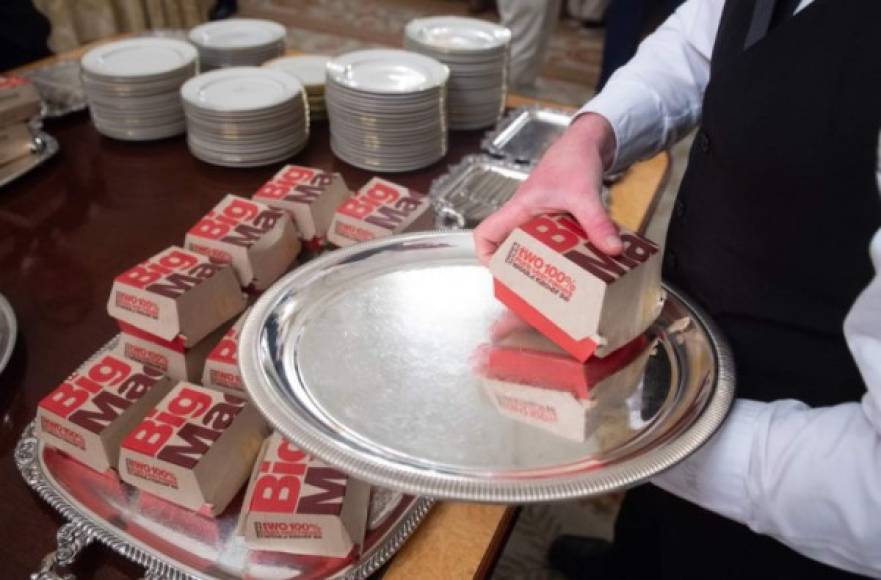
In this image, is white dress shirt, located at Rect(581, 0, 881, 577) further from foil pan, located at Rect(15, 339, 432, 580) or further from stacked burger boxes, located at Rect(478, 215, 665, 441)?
foil pan, located at Rect(15, 339, 432, 580)

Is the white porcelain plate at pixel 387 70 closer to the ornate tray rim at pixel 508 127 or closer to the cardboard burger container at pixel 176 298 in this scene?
the ornate tray rim at pixel 508 127

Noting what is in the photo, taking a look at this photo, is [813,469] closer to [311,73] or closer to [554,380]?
[554,380]

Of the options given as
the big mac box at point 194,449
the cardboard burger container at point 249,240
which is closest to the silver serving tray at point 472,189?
the cardboard burger container at point 249,240

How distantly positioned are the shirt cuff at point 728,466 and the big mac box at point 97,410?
475 millimetres

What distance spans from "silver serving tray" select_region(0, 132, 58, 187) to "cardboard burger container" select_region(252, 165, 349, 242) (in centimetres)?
46

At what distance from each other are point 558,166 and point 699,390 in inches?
10.4

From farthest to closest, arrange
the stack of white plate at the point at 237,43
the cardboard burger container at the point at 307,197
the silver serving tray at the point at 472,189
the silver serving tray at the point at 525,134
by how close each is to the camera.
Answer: the stack of white plate at the point at 237,43
the silver serving tray at the point at 525,134
the silver serving tray at the point at 472,189
the cardboard burger container at the point at 307,197

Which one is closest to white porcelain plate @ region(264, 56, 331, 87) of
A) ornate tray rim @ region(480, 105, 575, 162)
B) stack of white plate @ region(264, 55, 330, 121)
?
stack of white plate @ region(264, 55, 330, 121)

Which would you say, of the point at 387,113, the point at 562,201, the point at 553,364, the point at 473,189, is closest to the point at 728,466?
the point at 553,364

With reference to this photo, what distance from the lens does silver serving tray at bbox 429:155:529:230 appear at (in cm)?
110

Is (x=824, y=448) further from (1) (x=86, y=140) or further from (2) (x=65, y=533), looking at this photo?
(1) (x=86, y=140)

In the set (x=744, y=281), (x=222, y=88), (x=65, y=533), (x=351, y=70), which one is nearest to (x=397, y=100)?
(x=351, y=70)

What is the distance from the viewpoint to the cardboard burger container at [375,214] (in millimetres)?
908

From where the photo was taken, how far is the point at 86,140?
1.30 m
